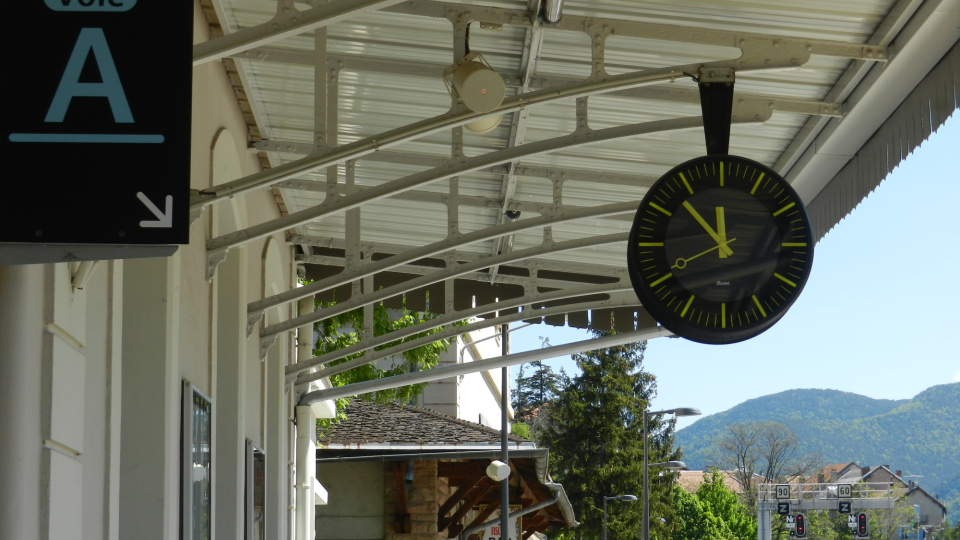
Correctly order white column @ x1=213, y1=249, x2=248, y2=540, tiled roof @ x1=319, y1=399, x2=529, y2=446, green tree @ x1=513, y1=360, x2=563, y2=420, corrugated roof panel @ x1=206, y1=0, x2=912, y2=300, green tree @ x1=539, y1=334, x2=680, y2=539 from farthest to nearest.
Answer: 1. green tree @ x1=513, y1=360, x2=563, y2=420
2. green tree @ x1=539, y1=334, x2=680, y2=539
3. tiled roof @ x1=319, y1=399, x2=529, y2=446
4. white column @ x1=213, y1=249, x2=248, y2=540
5. corrugated roof panel @ x1=206, y1=0, x2=912, y2=300

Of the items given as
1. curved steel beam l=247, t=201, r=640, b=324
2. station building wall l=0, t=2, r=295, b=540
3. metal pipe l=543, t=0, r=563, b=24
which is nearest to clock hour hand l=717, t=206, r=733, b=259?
metal pipe l=543, t=0, r=563, b=24

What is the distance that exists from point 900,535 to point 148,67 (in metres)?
104

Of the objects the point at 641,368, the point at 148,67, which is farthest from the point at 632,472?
the point at 148,67

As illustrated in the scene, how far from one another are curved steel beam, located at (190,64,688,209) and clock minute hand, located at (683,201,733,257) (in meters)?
1.43

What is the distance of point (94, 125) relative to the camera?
3217 mm

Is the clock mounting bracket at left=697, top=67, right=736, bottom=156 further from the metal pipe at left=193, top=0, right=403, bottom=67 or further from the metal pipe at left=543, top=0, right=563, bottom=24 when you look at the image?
the metal pipe at left=193, top=0, right=403, bottom=67

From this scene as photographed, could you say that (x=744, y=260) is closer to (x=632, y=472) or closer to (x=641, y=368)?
A: (x=632, y=472)

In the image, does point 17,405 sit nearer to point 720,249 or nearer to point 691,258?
point 691,258

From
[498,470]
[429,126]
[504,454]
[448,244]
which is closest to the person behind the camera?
[429,126]

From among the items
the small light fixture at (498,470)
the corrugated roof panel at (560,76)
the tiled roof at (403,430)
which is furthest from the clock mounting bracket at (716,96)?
the tiled roof at (403,430)

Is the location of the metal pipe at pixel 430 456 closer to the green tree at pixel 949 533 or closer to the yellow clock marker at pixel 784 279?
the yellow clock marker at pixel 784 279

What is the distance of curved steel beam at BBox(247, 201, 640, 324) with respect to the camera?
9336mm

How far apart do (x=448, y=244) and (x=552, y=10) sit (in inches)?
122

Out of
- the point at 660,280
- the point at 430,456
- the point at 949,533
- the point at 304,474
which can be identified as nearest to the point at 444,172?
the point at 660,280
